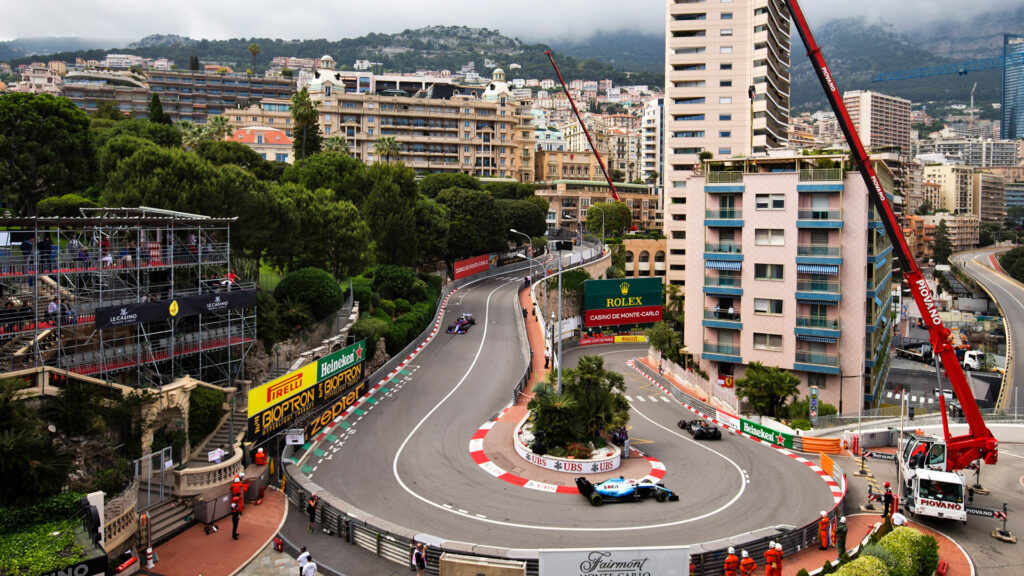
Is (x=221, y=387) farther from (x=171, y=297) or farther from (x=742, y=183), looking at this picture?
(x=742, y=183)

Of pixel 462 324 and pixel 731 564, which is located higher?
pixel 462 324

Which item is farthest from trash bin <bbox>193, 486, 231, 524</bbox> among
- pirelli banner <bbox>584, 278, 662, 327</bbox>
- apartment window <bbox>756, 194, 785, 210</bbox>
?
pirelli banner <bbox>584, 278, 662, 327</bbox>

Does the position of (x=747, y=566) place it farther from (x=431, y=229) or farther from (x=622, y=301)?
(x=431, y=229)

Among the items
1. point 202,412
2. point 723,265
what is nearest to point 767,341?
point 723,265

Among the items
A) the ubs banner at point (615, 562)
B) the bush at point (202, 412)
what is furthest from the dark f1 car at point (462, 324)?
the ubs banner at point (615, 562)

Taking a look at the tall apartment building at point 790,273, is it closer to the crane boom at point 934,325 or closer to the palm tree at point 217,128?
the crane boom at point 934,325

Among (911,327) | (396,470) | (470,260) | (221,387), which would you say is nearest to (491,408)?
(396,470)

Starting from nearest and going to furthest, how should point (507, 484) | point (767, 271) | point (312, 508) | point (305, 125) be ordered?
point (312, 508) → point (507, 484) → point (767, 271) → point (305, 125)
